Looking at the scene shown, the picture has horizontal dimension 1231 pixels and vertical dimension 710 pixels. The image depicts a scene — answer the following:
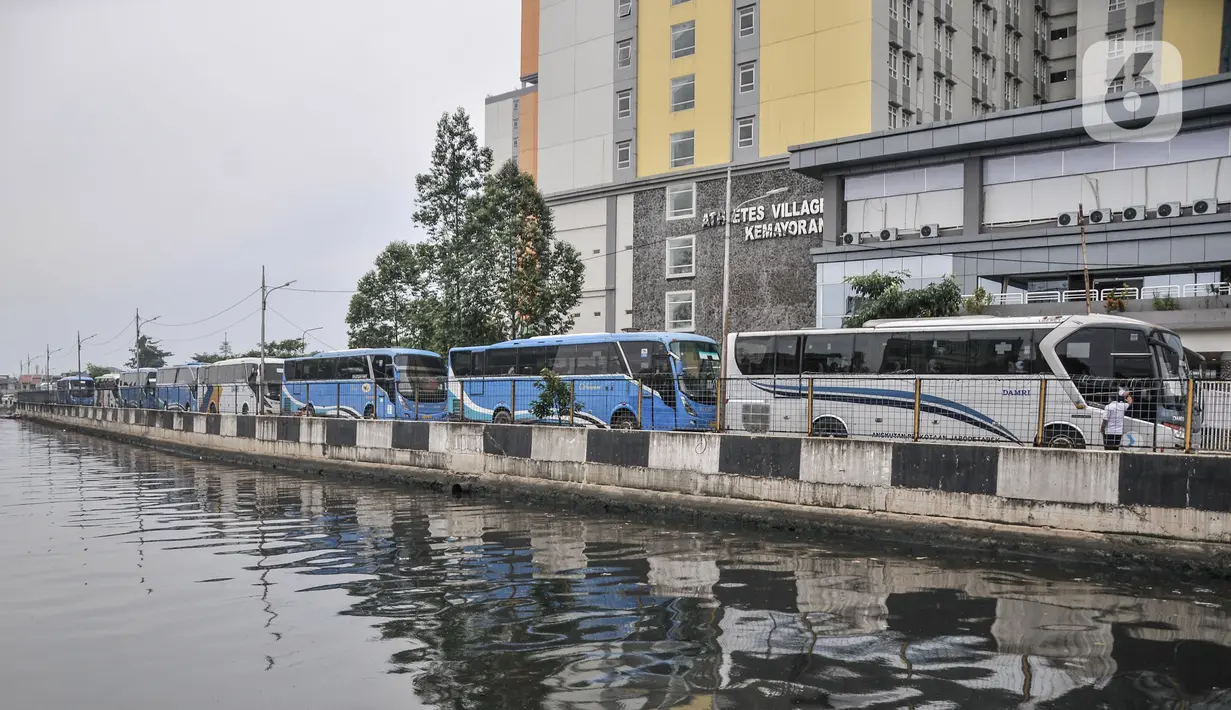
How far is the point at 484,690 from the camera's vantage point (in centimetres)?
722

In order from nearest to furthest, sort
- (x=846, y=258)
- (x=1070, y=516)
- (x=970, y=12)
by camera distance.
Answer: (x=1070, y=516) < (x=846, y=258) < (x=970, y=12)

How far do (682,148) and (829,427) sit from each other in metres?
33.3

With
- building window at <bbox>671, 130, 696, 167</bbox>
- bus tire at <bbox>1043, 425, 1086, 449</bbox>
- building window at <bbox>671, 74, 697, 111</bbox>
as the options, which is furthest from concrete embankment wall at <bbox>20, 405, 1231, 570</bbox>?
building window at <bbox>671, 74, 697, 111</bbox>

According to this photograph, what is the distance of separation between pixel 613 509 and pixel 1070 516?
27.4 feet

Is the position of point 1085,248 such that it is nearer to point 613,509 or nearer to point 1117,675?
point 613,509

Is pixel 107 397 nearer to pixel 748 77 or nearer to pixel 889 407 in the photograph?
pixel 748 77

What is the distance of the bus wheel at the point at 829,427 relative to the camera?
1914 centimetres

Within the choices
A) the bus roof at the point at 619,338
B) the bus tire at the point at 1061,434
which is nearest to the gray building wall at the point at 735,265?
the bus roof at the point at 619,338

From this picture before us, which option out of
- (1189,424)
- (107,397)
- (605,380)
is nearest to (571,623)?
(1189,424)

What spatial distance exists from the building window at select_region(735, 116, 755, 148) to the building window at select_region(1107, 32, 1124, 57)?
94.5 ft

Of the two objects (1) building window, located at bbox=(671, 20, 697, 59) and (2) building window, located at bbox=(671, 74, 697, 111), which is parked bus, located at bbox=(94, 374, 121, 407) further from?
(1) building window, located at bbox=(671, 20, 697, 59)

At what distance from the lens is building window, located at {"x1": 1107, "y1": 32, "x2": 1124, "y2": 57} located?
60.2 meters

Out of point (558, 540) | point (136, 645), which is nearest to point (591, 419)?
point (558, 540)

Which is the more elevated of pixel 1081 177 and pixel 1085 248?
pixel 1081 177
